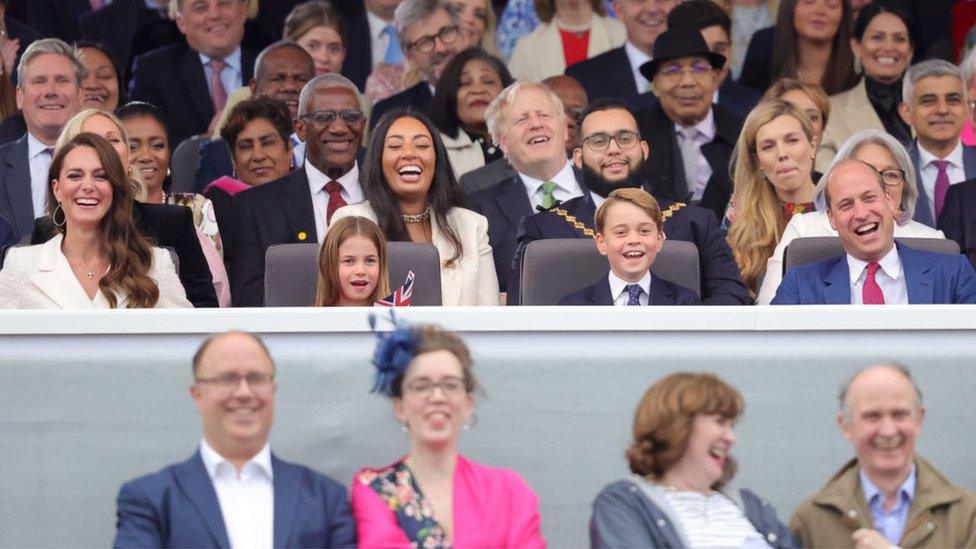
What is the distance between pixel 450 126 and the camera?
7.84 m

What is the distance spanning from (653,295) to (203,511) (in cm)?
188

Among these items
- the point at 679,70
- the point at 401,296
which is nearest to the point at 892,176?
the point at 679,70

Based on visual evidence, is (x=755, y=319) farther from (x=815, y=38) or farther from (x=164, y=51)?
(x=164, y=51)

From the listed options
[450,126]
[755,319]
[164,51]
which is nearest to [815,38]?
[450,126]

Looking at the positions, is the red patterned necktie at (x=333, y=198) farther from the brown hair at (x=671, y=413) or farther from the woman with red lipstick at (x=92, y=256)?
the brown hair at (x=671, y=413)

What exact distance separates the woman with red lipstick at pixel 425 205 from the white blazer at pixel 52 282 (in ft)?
2.19

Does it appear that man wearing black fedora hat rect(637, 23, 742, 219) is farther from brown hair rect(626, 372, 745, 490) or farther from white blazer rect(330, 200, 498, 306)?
brown hair rect(626, 372, 745, 490)

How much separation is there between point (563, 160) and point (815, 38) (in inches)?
65.5

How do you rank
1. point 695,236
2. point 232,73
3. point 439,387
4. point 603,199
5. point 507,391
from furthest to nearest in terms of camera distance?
point 232,73
point 603,199
point 695,236
point 507,391
point 439,387

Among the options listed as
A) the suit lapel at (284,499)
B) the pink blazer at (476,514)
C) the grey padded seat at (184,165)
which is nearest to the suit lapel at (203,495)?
the suit lapel at (284,499)

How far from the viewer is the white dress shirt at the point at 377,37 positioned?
29.2ft

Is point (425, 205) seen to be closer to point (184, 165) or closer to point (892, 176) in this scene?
point (892, 176)

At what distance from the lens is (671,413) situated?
4418 mm

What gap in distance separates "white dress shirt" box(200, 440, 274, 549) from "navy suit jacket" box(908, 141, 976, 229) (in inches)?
138
